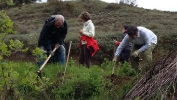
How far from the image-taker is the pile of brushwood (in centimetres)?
581

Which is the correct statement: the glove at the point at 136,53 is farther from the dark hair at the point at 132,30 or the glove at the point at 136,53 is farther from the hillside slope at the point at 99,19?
the hillside slope at the point at 99,19

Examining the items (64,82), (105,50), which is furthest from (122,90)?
(105,50)

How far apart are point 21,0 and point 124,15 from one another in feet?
37.0

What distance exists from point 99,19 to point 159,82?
19.1 meters

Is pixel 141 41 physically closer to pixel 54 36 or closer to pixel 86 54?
pixel 54 36

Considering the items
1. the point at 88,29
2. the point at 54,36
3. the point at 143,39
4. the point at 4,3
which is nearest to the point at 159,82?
the point at 4,3

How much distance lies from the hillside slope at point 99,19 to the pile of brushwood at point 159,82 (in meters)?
10.6

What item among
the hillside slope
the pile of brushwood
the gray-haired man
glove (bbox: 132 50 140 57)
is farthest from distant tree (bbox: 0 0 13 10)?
the hillside slope

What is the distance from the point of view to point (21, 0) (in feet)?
109

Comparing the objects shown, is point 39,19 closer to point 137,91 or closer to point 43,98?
point 43,98

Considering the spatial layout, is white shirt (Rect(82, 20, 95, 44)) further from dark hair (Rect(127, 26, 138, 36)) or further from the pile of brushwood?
the pile of brushwood

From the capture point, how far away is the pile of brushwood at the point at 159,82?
5.81m

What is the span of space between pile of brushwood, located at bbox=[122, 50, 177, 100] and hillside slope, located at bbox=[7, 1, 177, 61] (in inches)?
417

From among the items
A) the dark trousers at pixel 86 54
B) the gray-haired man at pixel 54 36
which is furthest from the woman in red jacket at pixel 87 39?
the gray-haired man at pixel 54 36
